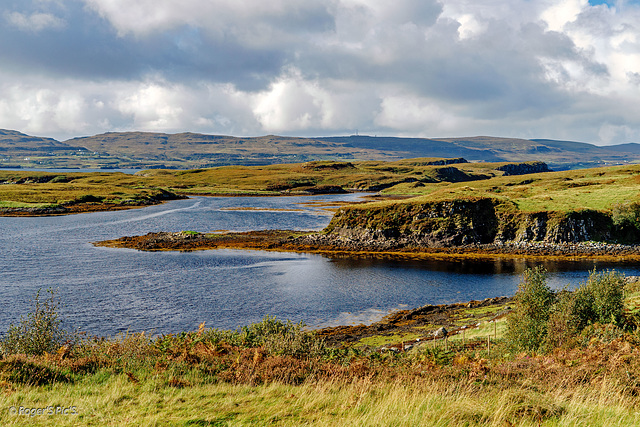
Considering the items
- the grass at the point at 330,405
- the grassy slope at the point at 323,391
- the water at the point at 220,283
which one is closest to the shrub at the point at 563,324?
the grassy slope at the point at 323,391

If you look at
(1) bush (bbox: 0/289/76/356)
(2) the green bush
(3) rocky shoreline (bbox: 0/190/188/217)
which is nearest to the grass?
(1) bush (bbox: 0/289/76/356)

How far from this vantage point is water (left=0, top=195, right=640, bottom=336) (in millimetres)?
41281

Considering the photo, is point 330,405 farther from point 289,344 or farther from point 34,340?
point 34,340

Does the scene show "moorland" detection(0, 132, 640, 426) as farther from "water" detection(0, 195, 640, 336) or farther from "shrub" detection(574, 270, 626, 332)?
"water" detection(0, 195, 640, 336)

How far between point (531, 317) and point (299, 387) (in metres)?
16.5

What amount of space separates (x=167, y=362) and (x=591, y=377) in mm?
14261

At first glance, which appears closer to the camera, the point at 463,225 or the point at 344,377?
the point at 344,377

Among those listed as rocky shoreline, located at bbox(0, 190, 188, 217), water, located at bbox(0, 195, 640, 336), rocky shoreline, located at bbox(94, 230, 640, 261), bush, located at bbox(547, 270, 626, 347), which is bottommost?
water, located at bbox(0, 195, 640, 336)

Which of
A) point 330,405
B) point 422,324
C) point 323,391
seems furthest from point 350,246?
point 330,405

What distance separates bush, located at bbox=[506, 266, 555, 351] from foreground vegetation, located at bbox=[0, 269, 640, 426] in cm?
245

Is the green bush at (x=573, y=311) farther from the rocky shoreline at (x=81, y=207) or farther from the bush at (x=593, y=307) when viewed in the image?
the rocky shoreline at (x=81, y=207)

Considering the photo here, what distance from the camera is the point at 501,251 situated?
2931 inches

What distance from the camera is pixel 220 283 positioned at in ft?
178

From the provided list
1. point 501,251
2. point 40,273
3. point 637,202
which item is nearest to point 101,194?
point 40,273
